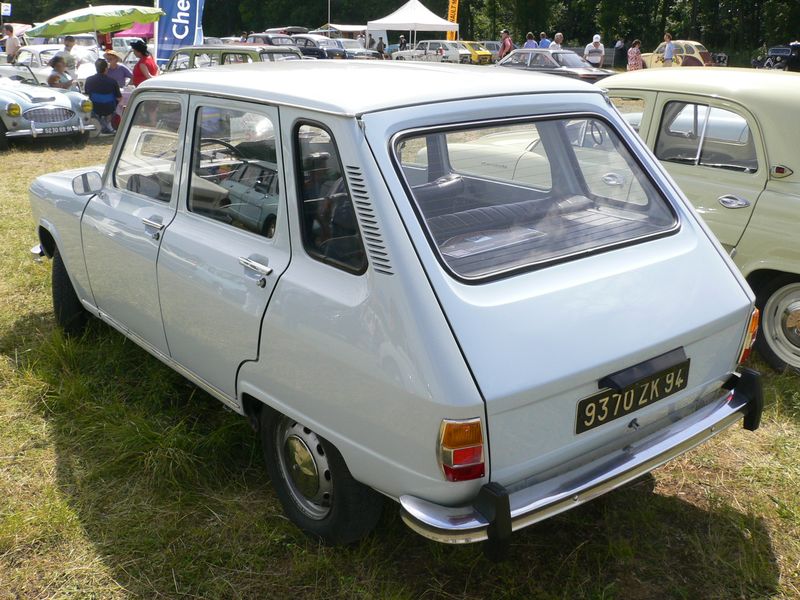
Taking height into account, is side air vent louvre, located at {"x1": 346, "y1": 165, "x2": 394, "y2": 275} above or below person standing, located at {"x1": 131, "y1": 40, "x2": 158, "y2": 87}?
above

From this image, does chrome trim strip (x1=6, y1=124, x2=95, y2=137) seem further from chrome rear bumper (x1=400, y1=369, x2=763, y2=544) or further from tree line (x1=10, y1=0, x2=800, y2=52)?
tree line (x1=10, y1=0, x2=800, y2=52)

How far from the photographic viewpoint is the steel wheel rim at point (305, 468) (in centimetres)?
276

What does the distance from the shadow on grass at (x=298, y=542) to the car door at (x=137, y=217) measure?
54cm

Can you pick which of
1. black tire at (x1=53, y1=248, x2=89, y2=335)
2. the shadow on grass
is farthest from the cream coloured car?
Answer: black tire at (x1=53, y1=248, x2=89, y2=335)

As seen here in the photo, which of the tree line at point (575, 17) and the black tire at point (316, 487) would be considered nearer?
the black tire at point (316, 487)

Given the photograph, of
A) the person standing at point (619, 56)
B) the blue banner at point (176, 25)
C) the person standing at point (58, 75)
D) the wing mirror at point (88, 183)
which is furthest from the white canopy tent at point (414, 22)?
the wing mirror at point (88, 183)

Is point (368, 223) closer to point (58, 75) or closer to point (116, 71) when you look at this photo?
point (116, 71)

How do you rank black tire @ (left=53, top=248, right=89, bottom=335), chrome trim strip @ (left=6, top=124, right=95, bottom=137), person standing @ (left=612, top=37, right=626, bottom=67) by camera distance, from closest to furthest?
black tire @ (left=53, top=248, right=89, bottom=335), chrome trim strip @ (left=6, top=124, right=95, bottom=137), person standing @ (left=612, top=37, right=626, bottom=67)

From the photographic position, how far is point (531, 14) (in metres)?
47.1

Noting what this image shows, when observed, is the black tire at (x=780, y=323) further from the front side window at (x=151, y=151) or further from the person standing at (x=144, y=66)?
Result: the person standing at (x=144, y=66)

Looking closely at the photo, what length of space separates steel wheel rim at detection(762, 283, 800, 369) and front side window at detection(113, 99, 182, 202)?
11.3 ft

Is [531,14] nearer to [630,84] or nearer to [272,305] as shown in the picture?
[630,84]

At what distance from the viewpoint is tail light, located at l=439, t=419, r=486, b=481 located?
2.13m

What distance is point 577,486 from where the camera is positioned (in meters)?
2.35
